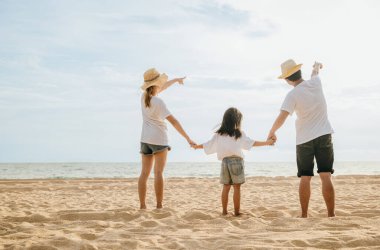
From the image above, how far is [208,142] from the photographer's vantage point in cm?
521

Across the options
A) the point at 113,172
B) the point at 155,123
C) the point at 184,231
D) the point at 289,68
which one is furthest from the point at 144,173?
the point at 113,172

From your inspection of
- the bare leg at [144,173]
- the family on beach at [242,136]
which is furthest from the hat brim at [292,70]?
the bare leg at [144,173]

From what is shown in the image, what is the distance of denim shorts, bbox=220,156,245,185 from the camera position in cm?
495

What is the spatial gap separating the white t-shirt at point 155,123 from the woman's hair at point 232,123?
822 mm

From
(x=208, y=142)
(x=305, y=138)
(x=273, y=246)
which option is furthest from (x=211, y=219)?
(x=273, y=246)

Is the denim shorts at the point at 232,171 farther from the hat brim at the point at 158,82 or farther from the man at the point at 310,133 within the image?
the hat brim at the point at 158,82

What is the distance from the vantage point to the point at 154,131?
5.35 metres

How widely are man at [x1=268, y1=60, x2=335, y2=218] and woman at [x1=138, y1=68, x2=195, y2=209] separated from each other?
1.56 m

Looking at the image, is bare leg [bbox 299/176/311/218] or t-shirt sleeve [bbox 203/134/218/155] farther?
t-shirt sleeve [bbox 203/134/218/155]

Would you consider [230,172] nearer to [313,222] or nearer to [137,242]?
[313,222]

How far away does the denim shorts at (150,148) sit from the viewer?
5324 millimetres

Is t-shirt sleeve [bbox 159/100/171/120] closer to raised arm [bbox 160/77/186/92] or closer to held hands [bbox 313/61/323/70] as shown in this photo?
raised arm [bbox 160/77/186/92]

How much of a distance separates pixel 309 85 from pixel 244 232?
2.04 metres

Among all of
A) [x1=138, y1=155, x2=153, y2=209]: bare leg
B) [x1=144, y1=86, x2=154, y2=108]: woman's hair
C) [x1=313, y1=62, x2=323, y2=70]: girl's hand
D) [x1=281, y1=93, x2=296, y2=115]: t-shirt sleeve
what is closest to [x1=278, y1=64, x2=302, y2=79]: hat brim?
[x1=281, y1=93, x2=296, y2=115]: t-shirt sleeve
